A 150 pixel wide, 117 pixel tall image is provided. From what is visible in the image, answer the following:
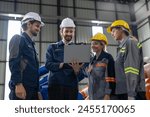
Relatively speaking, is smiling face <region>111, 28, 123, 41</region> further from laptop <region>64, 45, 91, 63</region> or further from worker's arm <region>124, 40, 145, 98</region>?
laptop <region>64, 45, 91, 63</region>

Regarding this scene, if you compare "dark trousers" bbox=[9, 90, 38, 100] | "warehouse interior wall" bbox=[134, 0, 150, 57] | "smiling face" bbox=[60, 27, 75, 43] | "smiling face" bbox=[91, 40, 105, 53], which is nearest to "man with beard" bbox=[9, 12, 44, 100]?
"dark trousers" bbox=[9, 90, 38, 100]

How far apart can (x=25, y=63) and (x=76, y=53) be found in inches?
28.3

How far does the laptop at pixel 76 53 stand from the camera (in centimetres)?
363

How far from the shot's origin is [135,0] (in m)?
18.3

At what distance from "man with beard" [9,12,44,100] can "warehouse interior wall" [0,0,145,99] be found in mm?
10836

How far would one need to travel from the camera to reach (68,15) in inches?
651

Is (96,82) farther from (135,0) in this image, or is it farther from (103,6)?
(135,0)

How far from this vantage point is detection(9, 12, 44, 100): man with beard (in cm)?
320

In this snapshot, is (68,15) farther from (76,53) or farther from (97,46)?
(76,53)

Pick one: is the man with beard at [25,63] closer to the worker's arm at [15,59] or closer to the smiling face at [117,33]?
the worker's arm at [15,59]

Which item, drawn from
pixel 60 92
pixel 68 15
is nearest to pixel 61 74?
pixel 60 92

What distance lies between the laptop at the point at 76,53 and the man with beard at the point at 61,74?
0.29 feet

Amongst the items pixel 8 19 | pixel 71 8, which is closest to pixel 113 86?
pixel 8 19

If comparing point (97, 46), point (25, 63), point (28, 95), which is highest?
point (97, 46)
